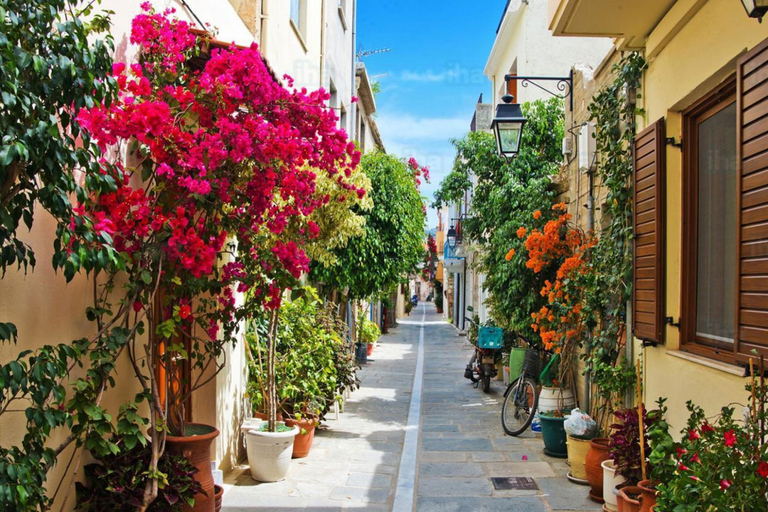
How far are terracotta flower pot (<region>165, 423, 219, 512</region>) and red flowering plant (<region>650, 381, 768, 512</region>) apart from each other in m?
2.96

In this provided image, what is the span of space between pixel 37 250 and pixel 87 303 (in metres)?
0.67

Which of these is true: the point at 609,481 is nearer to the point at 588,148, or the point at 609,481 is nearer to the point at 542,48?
the point at 588,148

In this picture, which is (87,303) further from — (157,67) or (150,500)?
(157,67)

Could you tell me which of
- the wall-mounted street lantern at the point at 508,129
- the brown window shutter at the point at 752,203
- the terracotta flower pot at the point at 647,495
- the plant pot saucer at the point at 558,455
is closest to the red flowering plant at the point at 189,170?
the brown window shutter at the point at 752,203

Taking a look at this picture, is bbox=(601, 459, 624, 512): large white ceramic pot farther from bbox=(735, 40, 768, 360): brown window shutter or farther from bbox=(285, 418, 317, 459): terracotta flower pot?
bbox=(285, 418, 317, 459): terracotta flower pot

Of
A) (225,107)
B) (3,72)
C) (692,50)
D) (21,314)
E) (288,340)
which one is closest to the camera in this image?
(3,72)

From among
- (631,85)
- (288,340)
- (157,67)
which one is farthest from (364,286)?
(157,67)

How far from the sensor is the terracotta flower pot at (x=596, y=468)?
6.25 metres

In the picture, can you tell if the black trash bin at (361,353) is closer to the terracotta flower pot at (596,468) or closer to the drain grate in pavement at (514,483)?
the drain grate in pavement at (514,483)

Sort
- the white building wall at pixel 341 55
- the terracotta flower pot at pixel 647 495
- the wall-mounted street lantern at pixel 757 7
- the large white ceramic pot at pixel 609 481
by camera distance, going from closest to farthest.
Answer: the wall-mounted street lantern at pixel 757 7, the terracotta flower pot at pixel 647 495, the large white ceramic pot at pixel 609 481, the white building wall at pixel 341 55

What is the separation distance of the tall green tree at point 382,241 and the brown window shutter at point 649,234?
5.85 metres

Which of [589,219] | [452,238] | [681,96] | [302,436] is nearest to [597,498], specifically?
[302,436]

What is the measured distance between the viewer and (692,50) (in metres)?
4.82

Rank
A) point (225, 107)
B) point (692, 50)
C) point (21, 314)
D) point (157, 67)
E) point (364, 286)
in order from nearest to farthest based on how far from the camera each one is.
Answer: point (21, 314) → point (225, 107) → point (157, 67) → point (692, 50) → point (364, 286)
